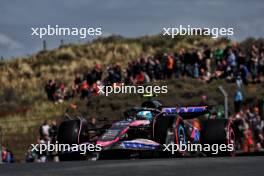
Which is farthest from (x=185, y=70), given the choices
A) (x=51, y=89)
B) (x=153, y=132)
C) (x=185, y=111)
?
(x=153, y=132)

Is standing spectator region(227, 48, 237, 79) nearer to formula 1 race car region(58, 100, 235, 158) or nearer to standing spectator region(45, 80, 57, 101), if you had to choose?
standing spectator region(45, 80, 57, 101)

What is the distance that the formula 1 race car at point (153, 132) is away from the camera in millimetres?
14156

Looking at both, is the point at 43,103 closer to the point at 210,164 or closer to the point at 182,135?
the point at 182,135

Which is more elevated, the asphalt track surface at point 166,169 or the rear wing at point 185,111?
the rear wing at point 185,111

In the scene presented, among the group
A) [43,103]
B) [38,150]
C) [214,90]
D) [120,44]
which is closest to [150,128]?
[38,150]

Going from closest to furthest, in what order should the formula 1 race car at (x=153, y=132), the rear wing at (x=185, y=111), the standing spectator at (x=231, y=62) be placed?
the formula 1 race car at (x=153, y=132) < the rear wing at (x=185, y=111) < the standing spectator at (x=231, y=62)

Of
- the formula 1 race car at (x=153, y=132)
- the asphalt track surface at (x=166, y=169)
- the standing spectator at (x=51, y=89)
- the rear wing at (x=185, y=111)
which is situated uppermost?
the standing spectator at (x=51, y=89)

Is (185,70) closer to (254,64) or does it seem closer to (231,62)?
(231,62)

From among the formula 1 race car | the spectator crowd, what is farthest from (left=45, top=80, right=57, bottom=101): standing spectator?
the formula 1 race car

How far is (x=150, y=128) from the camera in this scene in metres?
14.5

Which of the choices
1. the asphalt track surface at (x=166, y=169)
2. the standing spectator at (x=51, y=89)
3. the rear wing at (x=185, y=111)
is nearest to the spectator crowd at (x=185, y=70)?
the standing spectator at (x=51, y=89)

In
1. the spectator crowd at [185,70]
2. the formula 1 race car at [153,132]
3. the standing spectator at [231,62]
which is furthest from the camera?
the spectator crowd at [185,70]

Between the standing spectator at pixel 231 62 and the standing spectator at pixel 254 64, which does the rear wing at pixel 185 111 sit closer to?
the standing spectator at pixel 231 62

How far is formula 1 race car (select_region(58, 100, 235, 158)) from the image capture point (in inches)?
557
